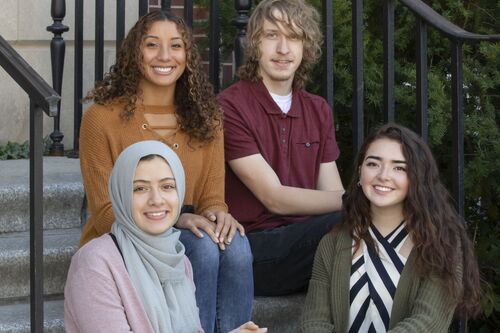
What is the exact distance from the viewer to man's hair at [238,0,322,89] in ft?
12.7

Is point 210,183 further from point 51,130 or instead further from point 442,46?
point 51,130

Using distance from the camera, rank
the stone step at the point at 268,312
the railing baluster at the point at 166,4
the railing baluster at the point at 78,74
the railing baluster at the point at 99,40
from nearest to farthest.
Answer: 1. the stone step at the point at 268,312
2. the railing baluster at the point at 166,4
3. the railing baluster at the point at 99,40
4. the railing baluster at the point at 78,74

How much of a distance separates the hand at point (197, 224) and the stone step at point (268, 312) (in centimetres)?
42

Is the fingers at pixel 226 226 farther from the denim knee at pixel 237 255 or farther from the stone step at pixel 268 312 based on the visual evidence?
the stone step at pixel 268 312

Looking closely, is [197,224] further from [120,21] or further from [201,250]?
[120,21]

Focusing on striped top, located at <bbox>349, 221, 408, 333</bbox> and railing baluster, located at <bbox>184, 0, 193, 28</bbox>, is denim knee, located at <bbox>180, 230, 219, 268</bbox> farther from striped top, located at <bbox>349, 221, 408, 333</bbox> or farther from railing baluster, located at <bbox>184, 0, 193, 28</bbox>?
railing baluster, located at <bbox>184, 0, 193, 28</bbox>

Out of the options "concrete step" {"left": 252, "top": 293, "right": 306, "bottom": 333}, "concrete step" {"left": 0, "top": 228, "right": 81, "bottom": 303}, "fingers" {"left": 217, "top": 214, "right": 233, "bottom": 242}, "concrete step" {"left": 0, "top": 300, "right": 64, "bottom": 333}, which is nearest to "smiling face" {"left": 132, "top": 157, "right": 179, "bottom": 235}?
"fingers" {"left": 217, "top": 214, "right": 233, "bottom": 242}

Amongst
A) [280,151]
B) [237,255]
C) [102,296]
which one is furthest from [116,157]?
[102,296]

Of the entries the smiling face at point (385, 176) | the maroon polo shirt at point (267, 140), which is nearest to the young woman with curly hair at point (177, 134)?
the maroon polo shirt at point (267, 140)

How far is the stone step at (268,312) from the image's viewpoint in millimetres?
3645

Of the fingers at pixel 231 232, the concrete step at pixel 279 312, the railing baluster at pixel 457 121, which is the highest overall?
Answer: the railing baluster at pixel 457 121

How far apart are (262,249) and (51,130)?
1.97 meters

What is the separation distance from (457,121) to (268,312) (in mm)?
931

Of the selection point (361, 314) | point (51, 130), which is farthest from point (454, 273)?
point (51, 130)
